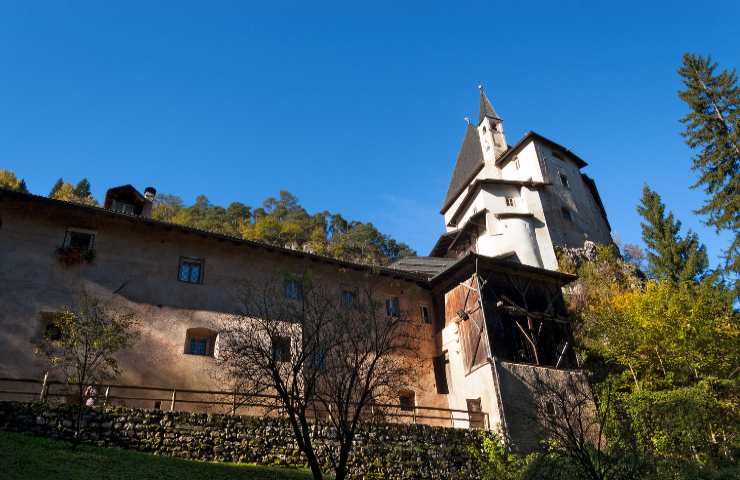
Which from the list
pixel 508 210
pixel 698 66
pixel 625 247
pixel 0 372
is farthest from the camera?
pixel 625 247

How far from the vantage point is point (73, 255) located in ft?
73.0

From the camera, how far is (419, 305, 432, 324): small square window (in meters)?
28.9

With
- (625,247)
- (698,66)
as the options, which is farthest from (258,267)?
(625,247)

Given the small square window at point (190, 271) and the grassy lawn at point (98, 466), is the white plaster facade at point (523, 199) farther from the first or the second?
the grassy lawn at point (98, 466)

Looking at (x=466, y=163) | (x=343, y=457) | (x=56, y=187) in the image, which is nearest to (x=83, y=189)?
(x=56, y=187)

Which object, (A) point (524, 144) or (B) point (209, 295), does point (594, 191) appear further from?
(B) point (209, 295)

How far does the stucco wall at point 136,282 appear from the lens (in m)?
20.6

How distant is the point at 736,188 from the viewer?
25.3 meters

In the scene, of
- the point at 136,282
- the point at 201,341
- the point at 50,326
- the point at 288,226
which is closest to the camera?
the point at 50,326

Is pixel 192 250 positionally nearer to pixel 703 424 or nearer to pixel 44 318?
pixel 44 318

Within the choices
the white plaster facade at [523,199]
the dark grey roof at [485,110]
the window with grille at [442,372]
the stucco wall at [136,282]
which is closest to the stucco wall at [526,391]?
the window with grille at [442,372]

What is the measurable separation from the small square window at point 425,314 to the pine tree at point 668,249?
13823 mm

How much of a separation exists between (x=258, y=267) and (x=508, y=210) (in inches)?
1053

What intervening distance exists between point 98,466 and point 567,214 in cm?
4259
